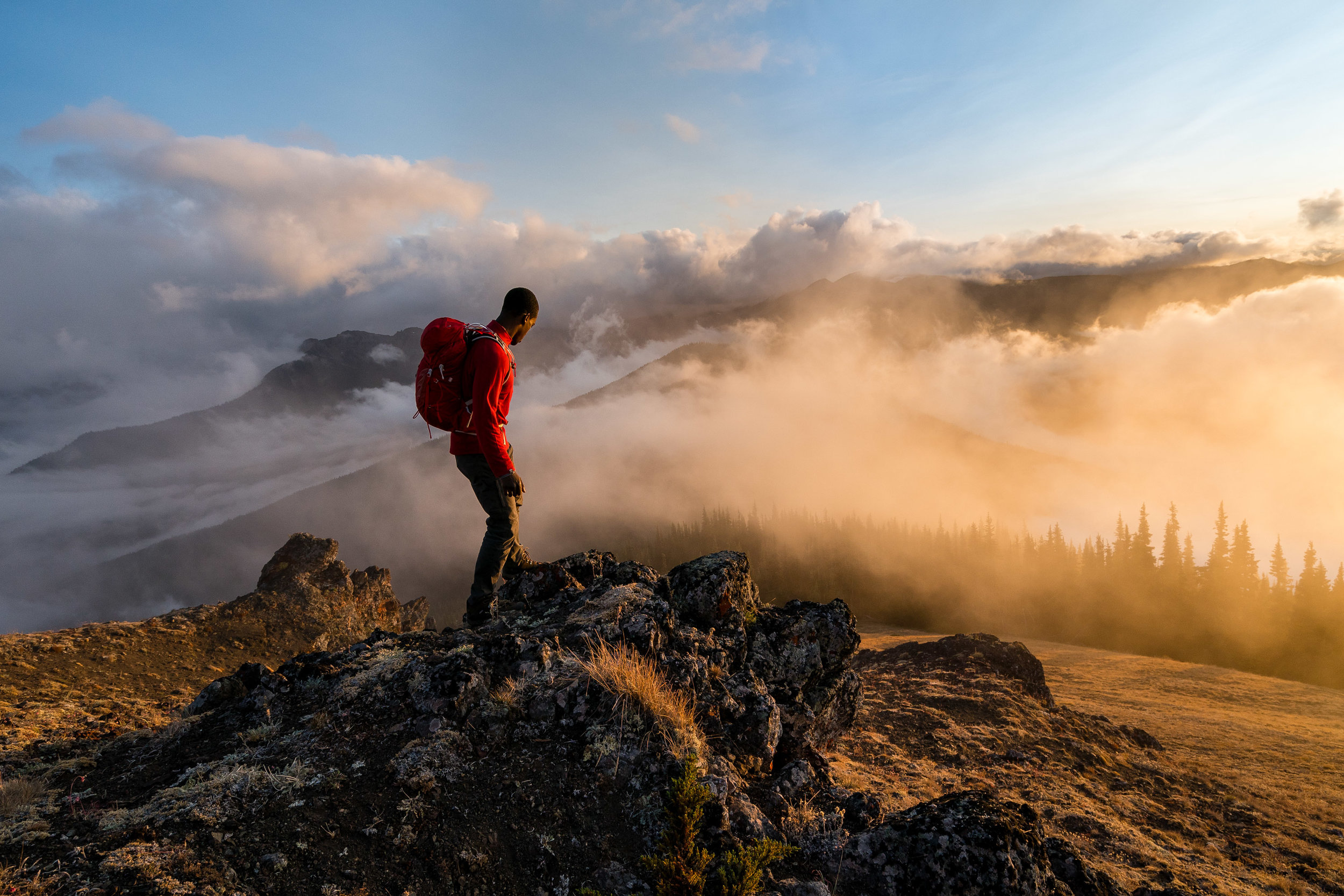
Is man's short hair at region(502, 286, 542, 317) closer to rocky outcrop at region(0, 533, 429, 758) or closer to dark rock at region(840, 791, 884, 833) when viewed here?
rocky outcrop at region(0, 533, 429, 758)

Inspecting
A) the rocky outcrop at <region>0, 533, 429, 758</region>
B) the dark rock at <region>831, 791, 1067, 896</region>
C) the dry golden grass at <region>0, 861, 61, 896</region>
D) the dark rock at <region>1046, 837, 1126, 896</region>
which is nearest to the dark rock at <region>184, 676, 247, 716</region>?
the rocky outcrop at <region>0, 533, 429, 758</region>

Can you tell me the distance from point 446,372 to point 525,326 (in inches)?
48.9

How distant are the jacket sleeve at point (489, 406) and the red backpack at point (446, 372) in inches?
9.8

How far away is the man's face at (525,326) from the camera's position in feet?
25.3

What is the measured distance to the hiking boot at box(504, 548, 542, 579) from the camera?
29.2 feet

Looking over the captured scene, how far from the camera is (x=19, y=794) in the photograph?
4.11 m

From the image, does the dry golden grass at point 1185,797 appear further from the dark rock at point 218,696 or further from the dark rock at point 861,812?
the dark rock at point 218,696

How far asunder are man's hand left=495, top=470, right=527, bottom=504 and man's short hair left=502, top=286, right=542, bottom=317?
2.16 meters

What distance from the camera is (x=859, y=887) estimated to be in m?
4.45

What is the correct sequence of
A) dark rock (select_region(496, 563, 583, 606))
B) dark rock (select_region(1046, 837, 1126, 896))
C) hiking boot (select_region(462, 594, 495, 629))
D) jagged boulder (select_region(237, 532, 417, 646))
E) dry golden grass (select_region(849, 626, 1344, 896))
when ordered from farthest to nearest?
jagged boulder (select_region(237, 532, 417, 646)) < dry golden grass (select_region(849, 626, 1344, 896)) < dark rock (select_region(496, 563, 583, 606)) < hiking boot (select_region(462, 594, 495, 629)) < dark rock (select_region(1046, 837, 1126, 896))

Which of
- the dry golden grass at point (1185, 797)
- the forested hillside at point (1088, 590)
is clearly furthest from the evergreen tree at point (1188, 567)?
the dry golden grass at point (1185, 797)

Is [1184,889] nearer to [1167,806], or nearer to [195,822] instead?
[1167,806]

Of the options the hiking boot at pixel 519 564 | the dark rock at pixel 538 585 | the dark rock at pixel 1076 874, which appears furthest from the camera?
the dark rock at pixel 538 585

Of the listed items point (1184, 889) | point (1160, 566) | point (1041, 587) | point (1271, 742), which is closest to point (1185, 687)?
point (1271, 742)
